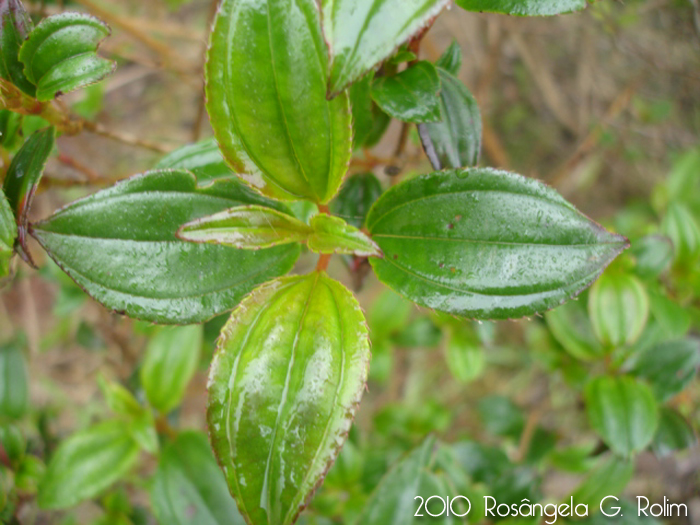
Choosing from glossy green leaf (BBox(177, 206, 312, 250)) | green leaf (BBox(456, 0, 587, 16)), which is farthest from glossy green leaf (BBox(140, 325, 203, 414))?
green leaf (BBox(456, 0, 587, 16))

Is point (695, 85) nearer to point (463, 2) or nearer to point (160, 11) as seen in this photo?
point (463, 2)

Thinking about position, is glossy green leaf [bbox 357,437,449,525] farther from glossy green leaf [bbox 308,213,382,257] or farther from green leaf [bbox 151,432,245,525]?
glossy green leaf [bbox 308,213,382,257]

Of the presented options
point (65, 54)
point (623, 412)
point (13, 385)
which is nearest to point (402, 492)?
point (623, 412)

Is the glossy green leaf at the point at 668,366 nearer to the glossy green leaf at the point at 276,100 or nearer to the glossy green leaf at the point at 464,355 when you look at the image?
the glossy green leaf at the point at 464,355

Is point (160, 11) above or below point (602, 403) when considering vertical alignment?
above

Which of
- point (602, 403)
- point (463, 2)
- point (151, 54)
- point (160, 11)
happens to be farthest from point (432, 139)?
point (160, 11)

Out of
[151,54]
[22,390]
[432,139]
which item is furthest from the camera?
[151,54]

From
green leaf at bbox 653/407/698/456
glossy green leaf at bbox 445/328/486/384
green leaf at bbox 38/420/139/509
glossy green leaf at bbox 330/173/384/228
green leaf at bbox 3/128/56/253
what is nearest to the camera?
green leaf at bbox 3/128/56/253
